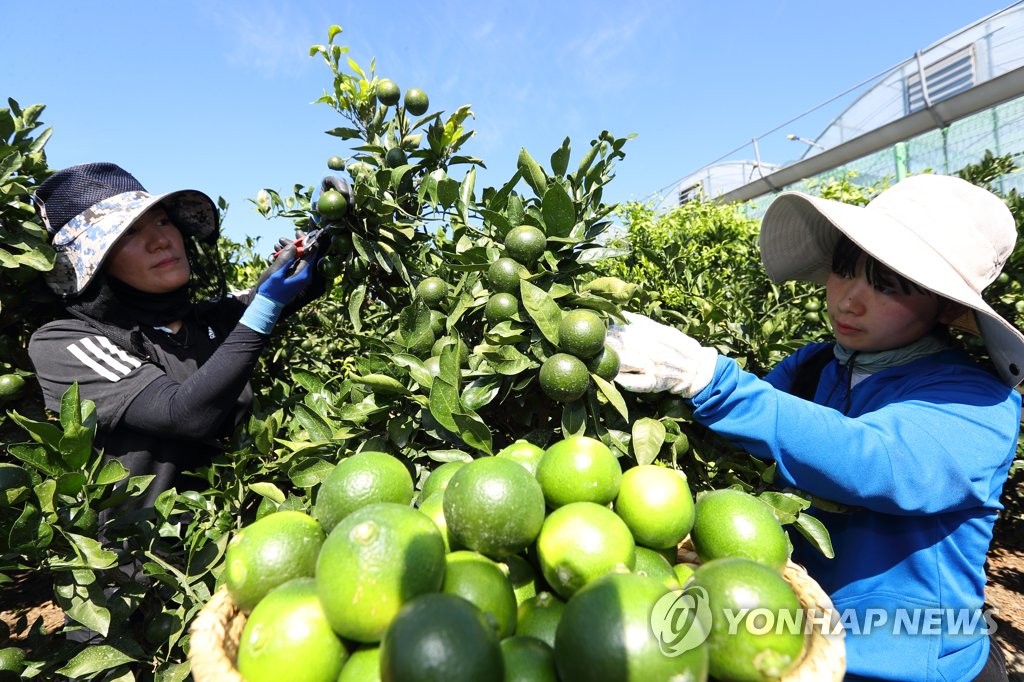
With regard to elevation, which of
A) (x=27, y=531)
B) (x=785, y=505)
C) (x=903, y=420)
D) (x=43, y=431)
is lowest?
(x=785, y=505)

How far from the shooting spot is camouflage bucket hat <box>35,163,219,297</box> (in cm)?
169

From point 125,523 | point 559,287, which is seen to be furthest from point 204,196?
point 559,287

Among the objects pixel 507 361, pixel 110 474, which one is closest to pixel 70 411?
pixel 110 474

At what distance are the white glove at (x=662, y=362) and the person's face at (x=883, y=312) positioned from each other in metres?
0.42

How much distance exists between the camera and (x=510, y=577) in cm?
103

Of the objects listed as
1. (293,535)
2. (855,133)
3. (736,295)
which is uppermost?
(855,133)

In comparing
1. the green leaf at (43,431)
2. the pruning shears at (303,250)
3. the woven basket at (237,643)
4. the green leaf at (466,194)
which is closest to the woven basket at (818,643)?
the woven basket at (237,643)

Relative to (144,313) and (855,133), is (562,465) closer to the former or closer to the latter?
(144,313)

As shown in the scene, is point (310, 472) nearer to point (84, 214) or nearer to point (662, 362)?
point (662, 362)

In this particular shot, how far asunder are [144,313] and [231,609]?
134cm

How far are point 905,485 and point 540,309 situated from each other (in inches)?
34.0

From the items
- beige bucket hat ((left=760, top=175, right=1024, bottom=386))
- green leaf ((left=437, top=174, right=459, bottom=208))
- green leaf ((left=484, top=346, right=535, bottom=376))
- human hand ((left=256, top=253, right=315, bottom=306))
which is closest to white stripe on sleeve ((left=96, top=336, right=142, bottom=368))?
human hand ((left=256, top=253, right=315, bottom=306))

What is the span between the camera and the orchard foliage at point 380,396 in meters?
1.20

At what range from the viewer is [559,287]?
50.3 inches
